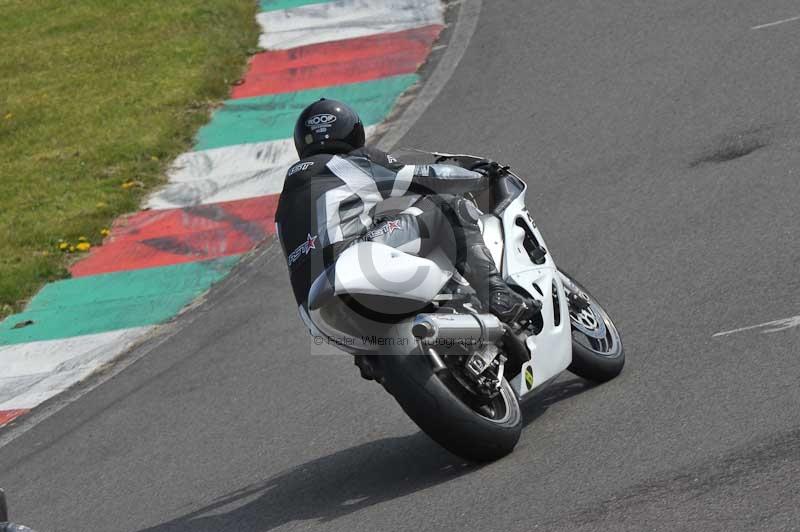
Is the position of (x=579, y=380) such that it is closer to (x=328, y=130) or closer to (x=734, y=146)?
(x=328, y=130)

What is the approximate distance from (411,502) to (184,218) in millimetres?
6706

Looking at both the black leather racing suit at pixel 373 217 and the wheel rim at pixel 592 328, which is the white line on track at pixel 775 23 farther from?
the black leather racing suit at pixel 373 217

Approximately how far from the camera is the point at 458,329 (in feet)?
18.1

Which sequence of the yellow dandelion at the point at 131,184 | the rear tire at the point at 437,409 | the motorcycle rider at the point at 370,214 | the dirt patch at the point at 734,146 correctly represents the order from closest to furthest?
the rear tire at the point at 437,409 → the motorcycle rider at the point at 370,214 → the dirt patch at the point at 734,146 → the yellow dandelion at the point at 131,184

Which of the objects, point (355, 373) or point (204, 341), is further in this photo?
point (204, 341)

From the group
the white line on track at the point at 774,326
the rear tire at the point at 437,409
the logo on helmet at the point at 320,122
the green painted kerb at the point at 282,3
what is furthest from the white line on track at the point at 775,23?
the rear tire at the point at 437,409

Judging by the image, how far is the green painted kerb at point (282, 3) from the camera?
656 inches

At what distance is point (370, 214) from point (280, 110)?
7735mm

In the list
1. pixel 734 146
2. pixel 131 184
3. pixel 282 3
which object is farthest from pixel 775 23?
pixel 282 3

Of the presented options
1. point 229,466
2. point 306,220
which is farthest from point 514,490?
point 229,466

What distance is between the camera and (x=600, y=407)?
6.23 m

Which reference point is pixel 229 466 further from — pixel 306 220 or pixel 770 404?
pixel 770 404

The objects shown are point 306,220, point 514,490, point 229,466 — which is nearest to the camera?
point 514,490

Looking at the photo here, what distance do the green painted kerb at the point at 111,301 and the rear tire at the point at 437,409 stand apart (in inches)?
188
